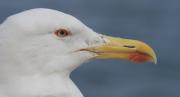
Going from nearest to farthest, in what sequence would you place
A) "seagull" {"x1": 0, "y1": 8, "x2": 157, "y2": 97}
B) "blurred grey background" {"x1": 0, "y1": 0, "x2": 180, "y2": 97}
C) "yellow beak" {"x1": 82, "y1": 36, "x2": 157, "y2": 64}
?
"seagull" {"x1": 0, "y1": 8, "x2": 157, "y2": 97} < "yellow beak" {"x1": 82, "y1": 36, "x2": 157, "y2": 64} < "blurred grey background" {"x1": 0, "y1": 0, "x2": 180, "y2": 97}

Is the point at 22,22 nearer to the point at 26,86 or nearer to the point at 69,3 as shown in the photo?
the point at 26,86

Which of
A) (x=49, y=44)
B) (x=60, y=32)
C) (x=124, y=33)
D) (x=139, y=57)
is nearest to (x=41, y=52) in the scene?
(x=49, y=44)

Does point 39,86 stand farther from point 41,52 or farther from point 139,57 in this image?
point 139,57

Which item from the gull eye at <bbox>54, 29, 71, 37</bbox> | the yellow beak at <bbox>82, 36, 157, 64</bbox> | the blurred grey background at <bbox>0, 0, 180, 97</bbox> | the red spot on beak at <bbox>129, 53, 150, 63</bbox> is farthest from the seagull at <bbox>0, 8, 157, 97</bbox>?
the blurred grey background at <bbox>0, 0, 180, 97</bbox>

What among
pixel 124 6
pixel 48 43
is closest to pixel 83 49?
pixel 48 43

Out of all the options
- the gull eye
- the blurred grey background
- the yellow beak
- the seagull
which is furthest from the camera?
the blurred grey background

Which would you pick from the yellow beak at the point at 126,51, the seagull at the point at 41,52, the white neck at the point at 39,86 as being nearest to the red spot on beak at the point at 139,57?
the yellow beak at the point at 126,51

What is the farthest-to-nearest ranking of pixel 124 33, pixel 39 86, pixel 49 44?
pixel 124 33
pixel 49 44
pixel 39 86

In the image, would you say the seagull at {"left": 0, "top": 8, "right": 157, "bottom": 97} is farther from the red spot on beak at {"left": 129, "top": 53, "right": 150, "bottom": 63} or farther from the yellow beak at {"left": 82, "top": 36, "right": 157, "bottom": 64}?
the red spot on beak at {"left": 129, "top": 53, "right": 150, "bottom": 63}

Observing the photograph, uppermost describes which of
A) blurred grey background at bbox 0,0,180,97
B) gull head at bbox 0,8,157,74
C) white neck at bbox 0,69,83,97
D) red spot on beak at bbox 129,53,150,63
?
gull head at bbox 0,8,157,74
